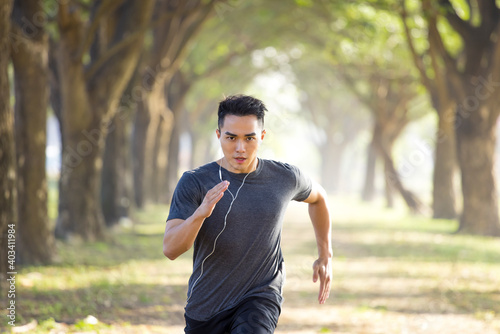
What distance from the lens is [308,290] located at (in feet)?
35.8

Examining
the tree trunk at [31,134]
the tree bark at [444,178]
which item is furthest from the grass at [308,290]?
the tree bark at [444,178]

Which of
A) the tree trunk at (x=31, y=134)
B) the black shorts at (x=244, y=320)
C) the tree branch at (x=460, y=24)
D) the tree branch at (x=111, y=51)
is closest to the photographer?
the black shorts at (x=244, y=320)

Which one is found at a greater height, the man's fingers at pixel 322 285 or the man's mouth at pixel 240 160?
the man's mouth at pixel 240 160

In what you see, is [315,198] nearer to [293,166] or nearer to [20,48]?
[293,166]

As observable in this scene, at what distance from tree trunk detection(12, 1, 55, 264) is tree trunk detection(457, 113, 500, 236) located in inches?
443

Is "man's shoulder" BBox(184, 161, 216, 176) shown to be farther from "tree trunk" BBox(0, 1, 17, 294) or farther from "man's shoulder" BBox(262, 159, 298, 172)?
"tree trunk" BBox(0, 1, 17, 294)

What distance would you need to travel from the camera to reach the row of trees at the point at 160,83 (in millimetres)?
10523

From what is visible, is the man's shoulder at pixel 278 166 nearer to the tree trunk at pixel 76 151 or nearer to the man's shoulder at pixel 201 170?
the man's shoulder at pixel 201 170

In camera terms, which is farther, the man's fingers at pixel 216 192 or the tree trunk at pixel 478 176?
the tree trunk at pixel 478 176

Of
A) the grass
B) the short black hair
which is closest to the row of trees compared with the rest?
the grass

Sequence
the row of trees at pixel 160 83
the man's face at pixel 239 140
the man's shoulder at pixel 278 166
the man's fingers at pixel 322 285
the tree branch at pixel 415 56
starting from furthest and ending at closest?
the tree branch at pixel 415 56
the row of trees at pixel 160 83
the man's fingers at pixel 322 285
the man's shoulder at pixel 278 166
the man's face at pixel 239 140

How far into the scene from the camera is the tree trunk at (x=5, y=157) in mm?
8180

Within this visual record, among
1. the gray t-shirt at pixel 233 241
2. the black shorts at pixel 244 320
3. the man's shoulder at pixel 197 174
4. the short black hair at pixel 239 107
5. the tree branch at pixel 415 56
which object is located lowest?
the black shorts at pixel 244 320

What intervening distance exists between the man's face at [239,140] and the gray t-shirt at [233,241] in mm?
107
